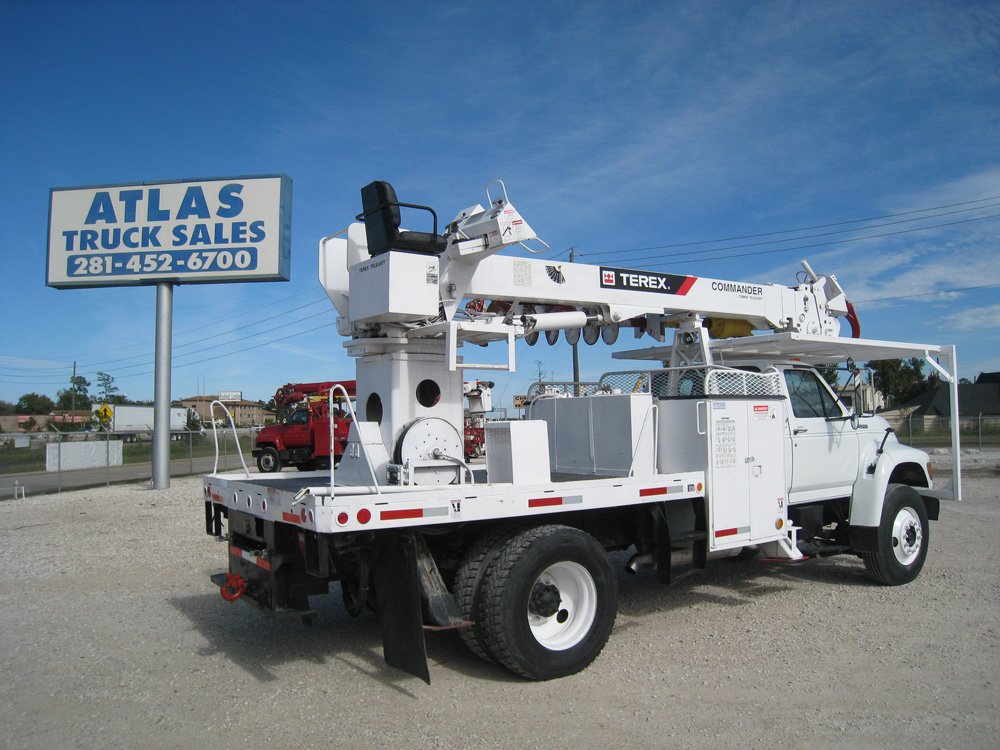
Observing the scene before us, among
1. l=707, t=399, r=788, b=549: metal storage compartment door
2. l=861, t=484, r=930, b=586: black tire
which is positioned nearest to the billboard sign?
l=707, t=399, r=788, b=549: metal storage compartment door

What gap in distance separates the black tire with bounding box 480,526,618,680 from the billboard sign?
14.2 metres

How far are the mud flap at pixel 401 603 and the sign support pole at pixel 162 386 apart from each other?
14547mm

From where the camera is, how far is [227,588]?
16.3 ft

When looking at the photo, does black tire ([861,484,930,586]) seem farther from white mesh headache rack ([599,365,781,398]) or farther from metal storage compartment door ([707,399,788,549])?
white mesh headache rack ([599,365,781,398])

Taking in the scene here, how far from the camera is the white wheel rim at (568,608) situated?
195 inches

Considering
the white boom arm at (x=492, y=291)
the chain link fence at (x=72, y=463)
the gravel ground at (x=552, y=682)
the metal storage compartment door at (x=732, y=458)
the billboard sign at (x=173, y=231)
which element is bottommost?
the gravel ground at (x=552, y=682)

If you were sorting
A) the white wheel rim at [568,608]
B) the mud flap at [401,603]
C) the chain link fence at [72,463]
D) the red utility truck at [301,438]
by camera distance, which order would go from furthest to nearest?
1. the red utility truck at [301,438]
2. the chain link fence at [72,463]
3. the white wheel rim at [568,608]
4. the mud flap at [401,603]

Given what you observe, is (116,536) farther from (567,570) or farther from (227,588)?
(567,570)

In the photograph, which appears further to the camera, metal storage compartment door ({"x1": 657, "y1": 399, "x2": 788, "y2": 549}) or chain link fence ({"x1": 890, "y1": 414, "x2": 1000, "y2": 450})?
chain link fence ({"x1": 890, "y1": 414, "x2": 1000, "y2": 450})

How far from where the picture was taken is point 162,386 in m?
17.2

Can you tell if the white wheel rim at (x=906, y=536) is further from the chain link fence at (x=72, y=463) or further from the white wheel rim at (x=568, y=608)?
the chain link fence at (x=72, y=463)

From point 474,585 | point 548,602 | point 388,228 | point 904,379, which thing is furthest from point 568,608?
point 904,379

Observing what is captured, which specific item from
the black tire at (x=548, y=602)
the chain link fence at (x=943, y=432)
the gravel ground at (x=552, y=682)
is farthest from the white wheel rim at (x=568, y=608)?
the chain link fence at (x=943, y=432)

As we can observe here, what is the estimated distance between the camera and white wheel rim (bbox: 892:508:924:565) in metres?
7.30
